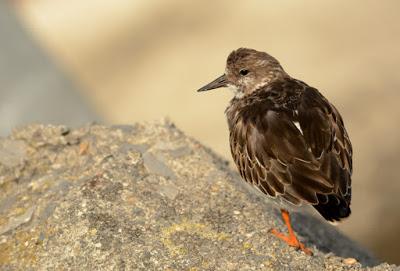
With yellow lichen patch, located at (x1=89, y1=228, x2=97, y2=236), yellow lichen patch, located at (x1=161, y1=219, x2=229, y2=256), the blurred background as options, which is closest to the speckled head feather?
yellow lichen patch, located at (x1=161, y1=219, x2=229, y2=256)

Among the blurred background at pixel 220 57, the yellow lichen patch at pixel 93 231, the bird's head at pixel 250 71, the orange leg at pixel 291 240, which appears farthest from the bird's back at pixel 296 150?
the blurred background at pixel 220 57

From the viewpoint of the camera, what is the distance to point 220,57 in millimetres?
15125

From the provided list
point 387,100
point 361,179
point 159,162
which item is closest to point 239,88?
point 159,162

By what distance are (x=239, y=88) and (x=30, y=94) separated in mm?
3861

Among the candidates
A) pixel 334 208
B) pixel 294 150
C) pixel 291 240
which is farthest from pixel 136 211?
pixel 334 208

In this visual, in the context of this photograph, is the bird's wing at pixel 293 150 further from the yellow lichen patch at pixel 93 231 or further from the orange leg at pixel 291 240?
the yellow lichen patch at pixel 93 231

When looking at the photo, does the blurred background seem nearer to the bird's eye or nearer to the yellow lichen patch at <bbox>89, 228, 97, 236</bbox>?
the bird's eye

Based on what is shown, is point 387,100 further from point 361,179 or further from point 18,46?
point 18,46

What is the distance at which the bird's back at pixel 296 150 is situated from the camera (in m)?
6.33

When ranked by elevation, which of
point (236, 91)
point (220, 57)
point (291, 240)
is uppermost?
point (236, 91)

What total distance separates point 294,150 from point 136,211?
1334mm

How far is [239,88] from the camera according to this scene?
7824mm

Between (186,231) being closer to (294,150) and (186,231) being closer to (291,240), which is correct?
(291,240)

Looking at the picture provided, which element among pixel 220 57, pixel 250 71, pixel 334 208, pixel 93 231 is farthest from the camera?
pixel 220 57
